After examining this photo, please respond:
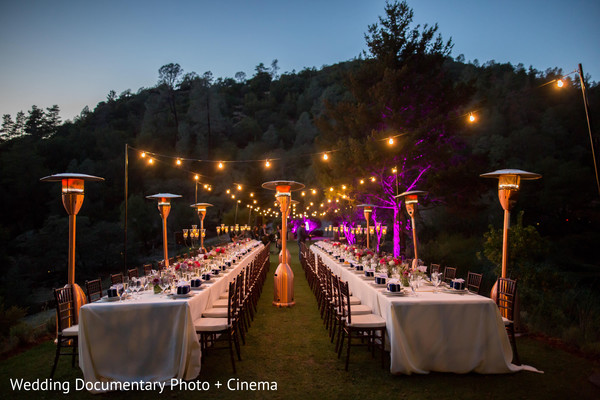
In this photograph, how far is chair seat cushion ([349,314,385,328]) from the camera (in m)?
4.61

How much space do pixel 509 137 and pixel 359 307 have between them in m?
23.4

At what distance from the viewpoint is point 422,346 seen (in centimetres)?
433

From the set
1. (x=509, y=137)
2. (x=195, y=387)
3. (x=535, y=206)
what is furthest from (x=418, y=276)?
(x=509, y=137)

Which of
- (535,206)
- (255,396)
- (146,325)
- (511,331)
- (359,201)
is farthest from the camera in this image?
(535,206)

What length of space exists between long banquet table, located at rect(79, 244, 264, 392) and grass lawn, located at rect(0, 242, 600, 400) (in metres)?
0.25

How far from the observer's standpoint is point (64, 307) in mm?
4727

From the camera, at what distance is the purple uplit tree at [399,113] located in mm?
15500

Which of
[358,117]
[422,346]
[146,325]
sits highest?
[358,117]

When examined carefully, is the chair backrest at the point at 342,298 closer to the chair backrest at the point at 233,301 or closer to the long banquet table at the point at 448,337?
the long banquet table at the point at 448,337

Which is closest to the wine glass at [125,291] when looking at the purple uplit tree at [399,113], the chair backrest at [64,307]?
the chair backrest at [64,307]

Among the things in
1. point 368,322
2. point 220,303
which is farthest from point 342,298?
point 220,303

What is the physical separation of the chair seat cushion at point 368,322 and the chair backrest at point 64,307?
11.4 ft

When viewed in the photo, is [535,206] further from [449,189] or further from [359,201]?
[359,201]

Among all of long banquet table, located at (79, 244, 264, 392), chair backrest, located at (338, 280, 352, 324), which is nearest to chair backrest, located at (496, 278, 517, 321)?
chair backrest, located at (338, 280, 352, 324)
